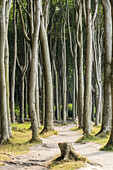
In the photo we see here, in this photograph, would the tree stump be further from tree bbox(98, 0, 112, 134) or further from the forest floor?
tree bbox(98, 0, 112, 134)

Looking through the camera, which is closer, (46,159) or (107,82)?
(46,159)

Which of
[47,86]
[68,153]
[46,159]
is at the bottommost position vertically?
[46,159]

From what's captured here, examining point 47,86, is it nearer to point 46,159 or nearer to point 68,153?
point 46,159

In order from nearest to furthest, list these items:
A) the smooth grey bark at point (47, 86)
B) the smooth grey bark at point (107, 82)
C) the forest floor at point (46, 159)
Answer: the forest floor at point (46, 159) → the smooth grey bark at point (107, 82) → the smooth grey bark at point (47, 86)

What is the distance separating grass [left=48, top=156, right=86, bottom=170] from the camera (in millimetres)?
7473

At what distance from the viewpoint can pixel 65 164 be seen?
7793 mm

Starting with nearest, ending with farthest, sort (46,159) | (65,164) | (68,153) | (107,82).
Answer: (65,164) → (68,153) → (46,159) → (107,82)

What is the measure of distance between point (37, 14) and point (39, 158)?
7.25 metres

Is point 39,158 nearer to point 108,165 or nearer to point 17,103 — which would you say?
point 108,165

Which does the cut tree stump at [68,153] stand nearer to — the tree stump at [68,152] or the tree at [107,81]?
the tree stump at [68,152]

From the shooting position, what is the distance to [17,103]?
128 ft

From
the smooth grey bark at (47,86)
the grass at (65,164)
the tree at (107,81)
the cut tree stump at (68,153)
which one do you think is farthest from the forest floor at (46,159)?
the smooth grey bark at (47,86)

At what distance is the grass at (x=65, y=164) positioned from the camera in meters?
7.47

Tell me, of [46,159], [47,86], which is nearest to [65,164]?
[46,159]
